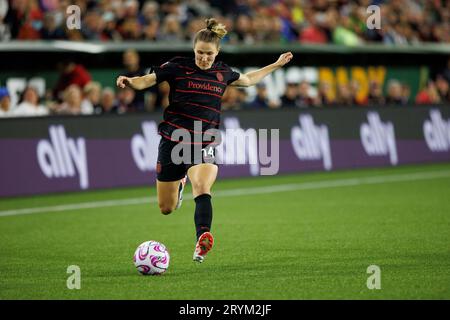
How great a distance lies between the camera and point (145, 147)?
57.9 ft

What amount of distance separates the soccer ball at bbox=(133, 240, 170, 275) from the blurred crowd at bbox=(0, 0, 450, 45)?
9.46 metres

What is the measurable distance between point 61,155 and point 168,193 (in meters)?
6.20

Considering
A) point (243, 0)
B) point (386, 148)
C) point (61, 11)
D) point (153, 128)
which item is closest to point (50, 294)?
point (153, 128)

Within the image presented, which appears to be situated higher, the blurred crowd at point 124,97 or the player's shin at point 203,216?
the blurred crowd at point 124,97

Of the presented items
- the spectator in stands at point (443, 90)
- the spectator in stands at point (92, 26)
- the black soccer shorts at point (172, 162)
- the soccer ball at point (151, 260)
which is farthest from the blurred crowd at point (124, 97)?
the soccer ball at point (151, 260)

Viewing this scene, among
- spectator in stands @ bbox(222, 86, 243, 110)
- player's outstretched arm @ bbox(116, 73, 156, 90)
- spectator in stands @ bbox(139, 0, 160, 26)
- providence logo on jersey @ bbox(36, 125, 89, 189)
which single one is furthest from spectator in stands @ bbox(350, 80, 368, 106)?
player's outstretched arm @ bbox(116, 73, 156, 90)

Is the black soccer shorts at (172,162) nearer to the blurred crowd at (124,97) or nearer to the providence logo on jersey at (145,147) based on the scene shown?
the blurred crowd at (124,97)

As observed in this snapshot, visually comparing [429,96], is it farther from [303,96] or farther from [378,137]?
[303,96]

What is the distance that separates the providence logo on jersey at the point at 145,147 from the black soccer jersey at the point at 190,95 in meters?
7.52

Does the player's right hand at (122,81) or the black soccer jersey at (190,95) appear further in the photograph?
the black soccer jersey at (190,95)

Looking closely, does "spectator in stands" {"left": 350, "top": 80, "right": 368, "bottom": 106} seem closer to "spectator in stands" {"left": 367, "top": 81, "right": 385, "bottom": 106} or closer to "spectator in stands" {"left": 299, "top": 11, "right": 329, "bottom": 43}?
"spectator in stands" {"left": 367, "top": 81, "right": 385, "bottom": 106}

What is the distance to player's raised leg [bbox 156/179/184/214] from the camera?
10.5m

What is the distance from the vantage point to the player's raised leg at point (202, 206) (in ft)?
30.5
